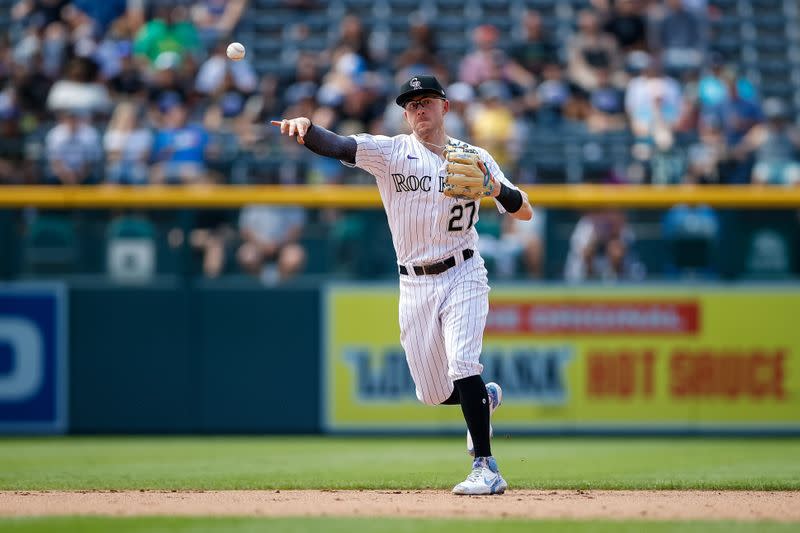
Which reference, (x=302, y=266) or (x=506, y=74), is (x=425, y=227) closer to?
(x=302, y=266)

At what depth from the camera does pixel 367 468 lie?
27.3ft

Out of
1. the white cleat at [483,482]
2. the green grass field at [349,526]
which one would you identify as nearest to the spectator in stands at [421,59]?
the white cleat at [483,482]

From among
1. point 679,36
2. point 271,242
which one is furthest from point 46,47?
point 679,36

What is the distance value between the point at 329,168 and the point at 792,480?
5.76 metres

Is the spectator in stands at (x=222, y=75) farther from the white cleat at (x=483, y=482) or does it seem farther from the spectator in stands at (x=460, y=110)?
the white cleat at (x=483, y=482)

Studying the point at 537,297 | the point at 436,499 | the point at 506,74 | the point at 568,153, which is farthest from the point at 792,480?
the point at 506,74

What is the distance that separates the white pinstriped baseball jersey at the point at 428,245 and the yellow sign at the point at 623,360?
15.8 ft

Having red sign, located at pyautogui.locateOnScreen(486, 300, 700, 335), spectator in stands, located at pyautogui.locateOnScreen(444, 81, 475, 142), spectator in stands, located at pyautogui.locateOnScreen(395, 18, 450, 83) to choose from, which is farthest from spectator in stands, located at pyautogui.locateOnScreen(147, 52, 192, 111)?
red sign, located at pyautogui.locateOnScreen(486, 300, 700, 335)

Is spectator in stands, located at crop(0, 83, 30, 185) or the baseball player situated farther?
spectator in stands, located at crop(0, 83, 30, 185)

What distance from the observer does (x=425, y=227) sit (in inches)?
259

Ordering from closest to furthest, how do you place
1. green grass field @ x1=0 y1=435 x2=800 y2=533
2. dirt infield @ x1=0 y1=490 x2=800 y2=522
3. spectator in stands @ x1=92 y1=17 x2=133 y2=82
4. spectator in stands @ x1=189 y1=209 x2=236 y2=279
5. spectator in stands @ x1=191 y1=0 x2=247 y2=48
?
green grass field @ x1=0 y1=435 x2=800 y2=533 → dirt infield @ x1=0 y1=490 x2=800 y2=522 → spectator in stands @ x1=189 y1=209 x2=236 y2=279 → spectator in stands @ x1=92 y1=17 x2=133 y2=82 → spectator in stands @ x1=191 y1=0 x2=247 y2=48

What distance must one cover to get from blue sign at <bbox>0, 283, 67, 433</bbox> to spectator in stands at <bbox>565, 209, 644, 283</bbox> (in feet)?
15.8

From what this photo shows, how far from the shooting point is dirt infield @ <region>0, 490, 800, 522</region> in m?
5.66

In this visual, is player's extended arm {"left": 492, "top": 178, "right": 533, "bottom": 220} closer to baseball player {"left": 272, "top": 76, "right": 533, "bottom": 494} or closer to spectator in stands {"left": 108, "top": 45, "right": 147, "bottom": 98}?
baseball player {"left": 272, "top": 76, "right": 533, "bottom": 494}
